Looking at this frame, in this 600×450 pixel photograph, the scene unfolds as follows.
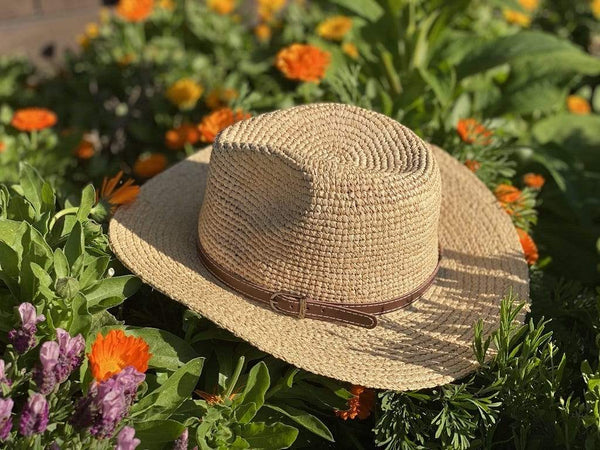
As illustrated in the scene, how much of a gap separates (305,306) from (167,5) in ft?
8.76

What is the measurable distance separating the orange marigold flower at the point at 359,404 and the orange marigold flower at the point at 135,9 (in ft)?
7.91

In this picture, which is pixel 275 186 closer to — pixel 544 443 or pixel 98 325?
pixel 98 325

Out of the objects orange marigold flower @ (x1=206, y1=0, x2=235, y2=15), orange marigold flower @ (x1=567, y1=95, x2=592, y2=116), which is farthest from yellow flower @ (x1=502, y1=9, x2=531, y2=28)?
orange marigold flower @ (x1=206, y1=0, x2=235, y2=15)

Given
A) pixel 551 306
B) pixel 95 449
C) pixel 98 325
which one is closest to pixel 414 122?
pixel 551 306

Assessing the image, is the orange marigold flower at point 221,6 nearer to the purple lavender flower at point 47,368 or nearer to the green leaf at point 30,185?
the green leaf at point 30,185

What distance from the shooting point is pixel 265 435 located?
1671mm

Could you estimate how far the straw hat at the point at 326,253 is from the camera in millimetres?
1747

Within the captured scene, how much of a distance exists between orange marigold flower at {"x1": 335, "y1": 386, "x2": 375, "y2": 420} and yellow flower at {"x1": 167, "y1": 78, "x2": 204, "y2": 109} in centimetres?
188

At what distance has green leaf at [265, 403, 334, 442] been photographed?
1751mm

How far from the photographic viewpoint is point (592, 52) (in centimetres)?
473

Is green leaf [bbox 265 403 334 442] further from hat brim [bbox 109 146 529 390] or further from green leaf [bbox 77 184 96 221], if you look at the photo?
green leaf [bbox 77 184 96 221]

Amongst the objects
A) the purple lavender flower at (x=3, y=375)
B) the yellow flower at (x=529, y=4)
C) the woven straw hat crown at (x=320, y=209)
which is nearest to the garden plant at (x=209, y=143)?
the purple lavender flower at (x=3, y=375)

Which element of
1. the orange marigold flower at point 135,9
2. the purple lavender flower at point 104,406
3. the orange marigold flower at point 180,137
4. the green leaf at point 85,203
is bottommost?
the orange marigold flower at point 180,137

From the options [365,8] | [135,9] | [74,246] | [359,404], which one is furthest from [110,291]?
[135,9]
